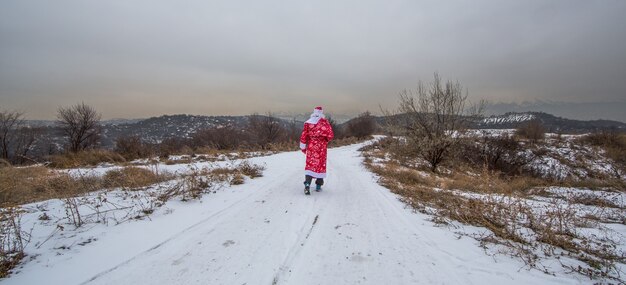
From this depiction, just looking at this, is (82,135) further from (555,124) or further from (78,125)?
(555,124)

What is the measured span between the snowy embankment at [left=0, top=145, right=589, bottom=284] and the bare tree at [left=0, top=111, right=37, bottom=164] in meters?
37.0

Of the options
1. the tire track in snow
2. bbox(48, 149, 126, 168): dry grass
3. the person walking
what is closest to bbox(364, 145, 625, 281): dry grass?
the person walking

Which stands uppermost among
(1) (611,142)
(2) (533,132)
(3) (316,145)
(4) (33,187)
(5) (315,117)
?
(5) (315,117)

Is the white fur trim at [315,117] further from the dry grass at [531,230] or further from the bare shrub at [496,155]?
the bare shrub at [496,155]


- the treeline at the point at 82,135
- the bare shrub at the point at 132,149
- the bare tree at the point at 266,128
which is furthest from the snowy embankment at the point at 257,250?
the bare tree at the point at 266,128

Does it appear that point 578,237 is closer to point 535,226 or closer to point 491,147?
point 535,226

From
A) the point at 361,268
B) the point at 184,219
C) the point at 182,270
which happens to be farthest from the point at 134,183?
the point at 361,268

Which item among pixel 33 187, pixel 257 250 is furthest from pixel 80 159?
pixel 257 250

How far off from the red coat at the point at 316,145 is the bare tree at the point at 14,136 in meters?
36.9

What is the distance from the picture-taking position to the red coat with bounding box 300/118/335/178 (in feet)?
20.1

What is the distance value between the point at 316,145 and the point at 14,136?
140ft

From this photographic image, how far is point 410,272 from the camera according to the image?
243 cm

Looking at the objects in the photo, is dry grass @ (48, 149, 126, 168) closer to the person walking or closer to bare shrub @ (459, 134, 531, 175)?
the person walking

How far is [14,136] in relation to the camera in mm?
30172
